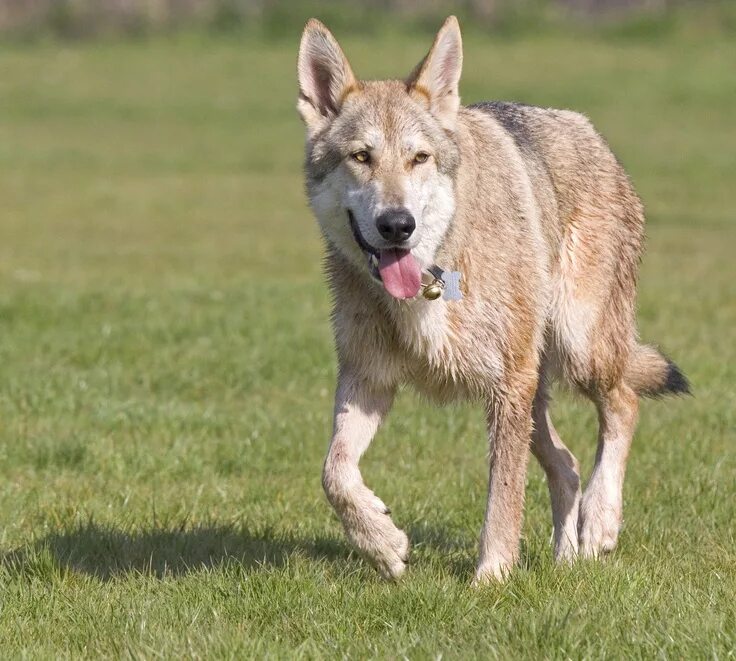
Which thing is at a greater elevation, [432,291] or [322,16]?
[432,291]

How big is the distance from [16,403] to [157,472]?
65.8 inches

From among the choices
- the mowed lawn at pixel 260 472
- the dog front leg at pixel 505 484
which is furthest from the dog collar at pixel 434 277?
the mowed lawn at pixel 260 472

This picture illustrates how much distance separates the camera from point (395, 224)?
210 inches

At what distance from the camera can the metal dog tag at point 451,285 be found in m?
5.64

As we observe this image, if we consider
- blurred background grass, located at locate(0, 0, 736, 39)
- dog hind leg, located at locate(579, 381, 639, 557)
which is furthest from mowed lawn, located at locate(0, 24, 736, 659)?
blurred background grass, located at locate(0, 0, 736, 39)

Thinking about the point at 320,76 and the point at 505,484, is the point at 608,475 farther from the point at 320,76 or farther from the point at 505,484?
the point at 320,76

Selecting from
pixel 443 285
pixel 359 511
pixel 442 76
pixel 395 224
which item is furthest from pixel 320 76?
pixel 359 511

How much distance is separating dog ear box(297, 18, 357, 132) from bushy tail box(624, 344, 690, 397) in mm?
1946

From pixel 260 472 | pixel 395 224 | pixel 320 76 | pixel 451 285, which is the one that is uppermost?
pixel 320 76

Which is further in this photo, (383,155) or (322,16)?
(322,16)

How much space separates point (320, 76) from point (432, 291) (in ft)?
3.60

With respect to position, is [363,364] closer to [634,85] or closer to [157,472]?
[157,472]

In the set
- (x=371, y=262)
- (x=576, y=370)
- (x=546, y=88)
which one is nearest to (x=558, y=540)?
(x=576, y=370)

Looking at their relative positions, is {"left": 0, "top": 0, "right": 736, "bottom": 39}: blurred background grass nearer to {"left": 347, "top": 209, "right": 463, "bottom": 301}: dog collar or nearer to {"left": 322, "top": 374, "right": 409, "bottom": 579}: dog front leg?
{"left": 347, "top": 209, "right": 463, "bottom": 301}: dog collar
